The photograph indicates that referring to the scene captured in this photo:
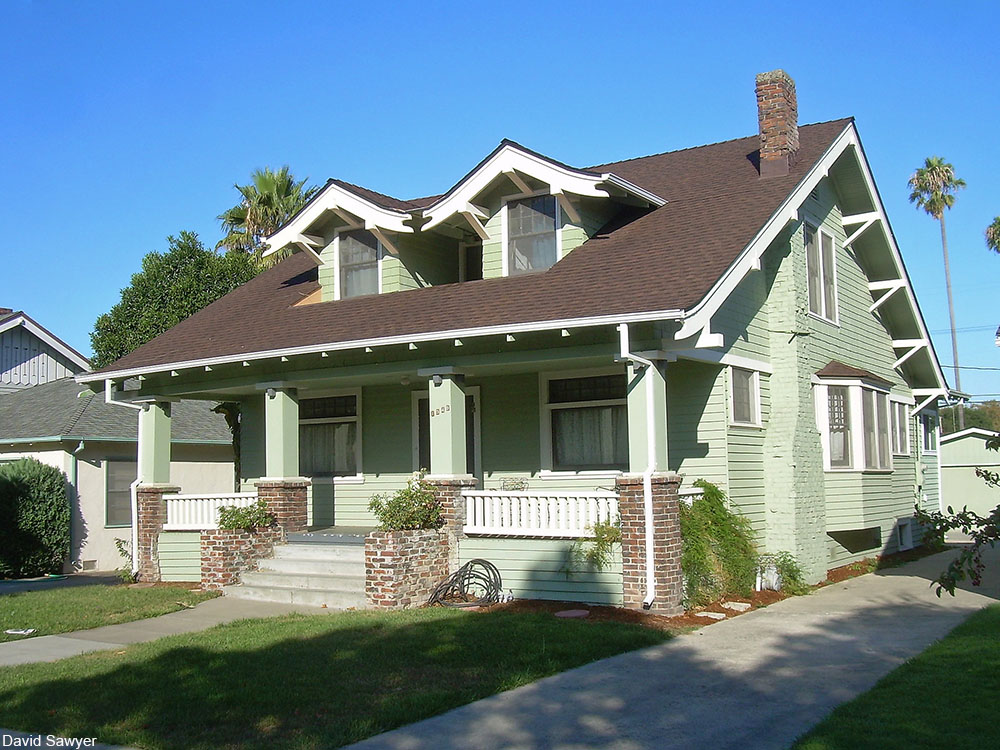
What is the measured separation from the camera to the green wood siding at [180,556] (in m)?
16.0

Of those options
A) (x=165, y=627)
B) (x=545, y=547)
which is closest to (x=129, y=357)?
(x=165, y=627)

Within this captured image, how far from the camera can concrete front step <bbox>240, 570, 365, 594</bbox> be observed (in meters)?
13.3

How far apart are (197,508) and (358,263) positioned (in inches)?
187

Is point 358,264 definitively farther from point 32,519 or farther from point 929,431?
point 929,431

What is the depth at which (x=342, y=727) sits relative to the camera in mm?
6957

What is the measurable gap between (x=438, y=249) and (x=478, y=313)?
3.72 metres

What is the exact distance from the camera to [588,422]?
1470 centimetres

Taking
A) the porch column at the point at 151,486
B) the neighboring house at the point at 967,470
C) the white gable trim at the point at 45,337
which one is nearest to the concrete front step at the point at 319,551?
the porch column at the point at 151,486

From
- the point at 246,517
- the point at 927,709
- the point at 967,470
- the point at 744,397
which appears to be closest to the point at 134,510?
the point at 246,517

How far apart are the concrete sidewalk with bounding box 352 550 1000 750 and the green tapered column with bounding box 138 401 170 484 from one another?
985cm

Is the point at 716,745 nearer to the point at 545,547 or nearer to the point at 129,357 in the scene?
the point at 545,547

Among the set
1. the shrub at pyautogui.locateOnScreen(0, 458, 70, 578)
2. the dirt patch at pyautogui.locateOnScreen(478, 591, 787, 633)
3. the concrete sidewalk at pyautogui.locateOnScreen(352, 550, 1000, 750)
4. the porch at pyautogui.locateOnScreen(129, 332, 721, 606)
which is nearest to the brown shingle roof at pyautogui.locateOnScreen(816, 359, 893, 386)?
the porch at pyautogui.locateOnScreen(129, 332, 721, 606)

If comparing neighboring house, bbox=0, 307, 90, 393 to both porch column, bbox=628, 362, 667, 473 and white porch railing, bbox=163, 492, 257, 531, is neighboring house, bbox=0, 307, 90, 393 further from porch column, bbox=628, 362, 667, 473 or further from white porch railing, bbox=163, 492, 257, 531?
porch column, bbox=628, 362, 667, 473

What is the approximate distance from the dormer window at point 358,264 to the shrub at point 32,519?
24.9 ft
